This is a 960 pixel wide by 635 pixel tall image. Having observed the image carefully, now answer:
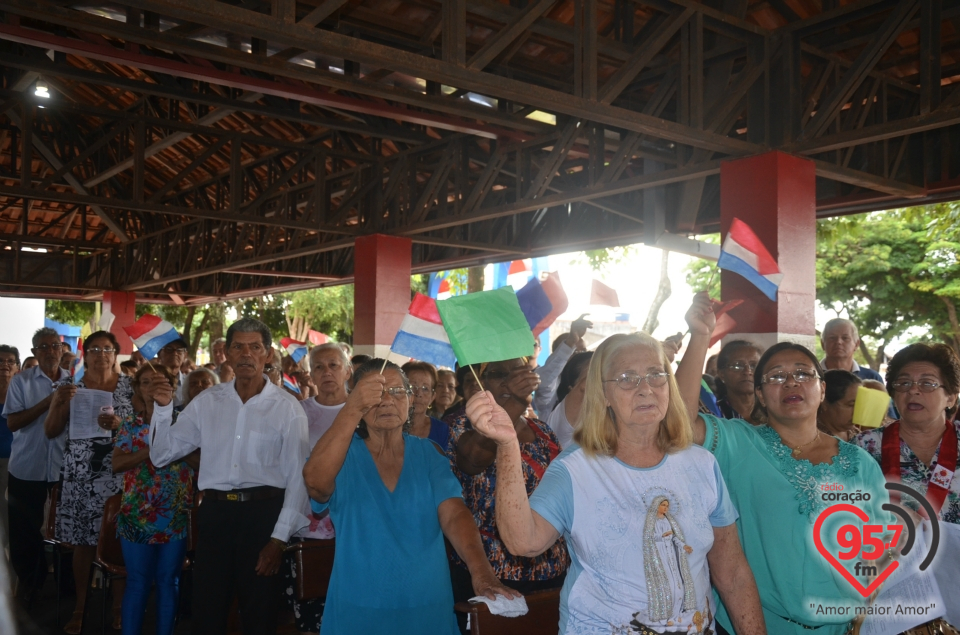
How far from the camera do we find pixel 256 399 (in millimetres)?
4055

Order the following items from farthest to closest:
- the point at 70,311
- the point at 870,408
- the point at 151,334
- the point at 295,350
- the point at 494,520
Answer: the point at 70,311 < the point at 295,350 < the point at 151,334 < the point at 870,408 < the point at 494,520

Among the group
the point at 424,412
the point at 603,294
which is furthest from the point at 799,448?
the point at 603,294

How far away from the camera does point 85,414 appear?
218 inches

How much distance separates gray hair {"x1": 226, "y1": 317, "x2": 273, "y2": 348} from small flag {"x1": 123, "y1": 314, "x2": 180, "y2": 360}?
1.94m

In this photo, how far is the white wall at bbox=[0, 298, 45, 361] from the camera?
20.6m

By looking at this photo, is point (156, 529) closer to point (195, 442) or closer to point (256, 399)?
point (195, 442)

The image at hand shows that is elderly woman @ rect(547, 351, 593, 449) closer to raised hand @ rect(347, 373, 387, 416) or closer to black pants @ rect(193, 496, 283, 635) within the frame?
black pants @ rect(193, 496, 283, 635)

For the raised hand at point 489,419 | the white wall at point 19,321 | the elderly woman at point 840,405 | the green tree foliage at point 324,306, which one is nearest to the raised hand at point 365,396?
the raised hand at point 489,419

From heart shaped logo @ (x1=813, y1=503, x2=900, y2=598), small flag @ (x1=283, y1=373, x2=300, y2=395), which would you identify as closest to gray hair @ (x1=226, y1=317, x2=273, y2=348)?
heart shaped logo @ (x1=813, y1=503, x2=900, y2=598)

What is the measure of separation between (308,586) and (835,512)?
6.48 feet

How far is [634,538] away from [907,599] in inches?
42.7

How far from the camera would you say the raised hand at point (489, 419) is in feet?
7.43

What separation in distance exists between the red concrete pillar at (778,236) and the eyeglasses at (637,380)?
14.3 feet

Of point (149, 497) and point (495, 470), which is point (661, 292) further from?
point (495, 470)
